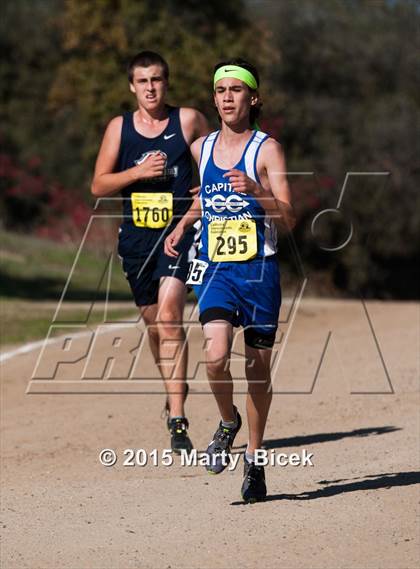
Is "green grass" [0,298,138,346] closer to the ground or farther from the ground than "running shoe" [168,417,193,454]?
farther from the ground

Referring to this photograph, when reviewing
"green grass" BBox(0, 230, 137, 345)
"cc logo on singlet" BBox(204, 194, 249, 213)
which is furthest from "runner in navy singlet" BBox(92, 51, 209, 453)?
"green grass" BBox(0, 230, 137, 345)

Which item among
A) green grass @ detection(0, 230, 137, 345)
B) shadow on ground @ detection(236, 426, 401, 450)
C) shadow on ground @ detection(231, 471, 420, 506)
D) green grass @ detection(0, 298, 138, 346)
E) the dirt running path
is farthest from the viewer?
green grass @ detection(0, 230, 137, 345)

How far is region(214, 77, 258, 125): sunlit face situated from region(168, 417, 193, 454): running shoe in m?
2.46

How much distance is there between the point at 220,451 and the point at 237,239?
134cm

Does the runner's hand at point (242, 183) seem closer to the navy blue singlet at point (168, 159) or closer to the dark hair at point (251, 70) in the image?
the dark hair at point (251, 70)

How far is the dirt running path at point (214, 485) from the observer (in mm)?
6430

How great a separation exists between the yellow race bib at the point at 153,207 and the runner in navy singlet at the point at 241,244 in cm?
155

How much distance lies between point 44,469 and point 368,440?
98.0 inches

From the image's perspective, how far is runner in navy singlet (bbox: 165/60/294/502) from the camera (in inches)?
287

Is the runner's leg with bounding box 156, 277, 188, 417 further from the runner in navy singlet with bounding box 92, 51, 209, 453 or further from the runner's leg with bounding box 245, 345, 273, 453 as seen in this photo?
the runner's leg with bounding box 245, 345, 273, 453

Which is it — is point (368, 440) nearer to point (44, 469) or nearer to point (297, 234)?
point (44, 469)

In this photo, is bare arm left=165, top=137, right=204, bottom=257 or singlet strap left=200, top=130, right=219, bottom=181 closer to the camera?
singlet strap left=200, top=130, right=219, bottom=181

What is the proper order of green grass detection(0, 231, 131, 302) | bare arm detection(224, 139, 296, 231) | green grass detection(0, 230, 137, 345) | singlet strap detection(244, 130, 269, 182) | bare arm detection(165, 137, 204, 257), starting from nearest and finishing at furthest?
1. bare arm detection(224, 139, 296, 231)
2. singlet strap detection(244, 130, 269, 182)
3. bare arm detection(165, 137, 204, 257)
4. green grass detection(0, 230, 137, 345)
5. green grass detection(0, 231, 131, 302)

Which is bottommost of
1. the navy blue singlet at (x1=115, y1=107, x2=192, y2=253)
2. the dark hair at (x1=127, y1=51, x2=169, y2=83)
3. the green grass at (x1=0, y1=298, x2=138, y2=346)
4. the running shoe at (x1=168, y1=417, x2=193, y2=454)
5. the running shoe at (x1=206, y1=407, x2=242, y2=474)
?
the running shoe at (x1=206, y1=407, x2=242, y2=474)
